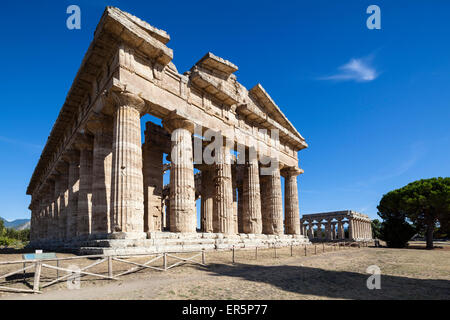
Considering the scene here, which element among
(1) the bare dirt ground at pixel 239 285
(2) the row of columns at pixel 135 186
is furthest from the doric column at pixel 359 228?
(1) the bare dirt ground at pixel 239 285

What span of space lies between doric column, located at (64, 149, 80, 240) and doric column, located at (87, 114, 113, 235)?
15.5 feet

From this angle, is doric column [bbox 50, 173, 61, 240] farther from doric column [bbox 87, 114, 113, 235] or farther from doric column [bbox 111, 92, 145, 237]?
Result: doric column [bbox 111, 92, 145, 237]

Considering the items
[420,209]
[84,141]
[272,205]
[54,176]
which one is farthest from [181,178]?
[420,209]

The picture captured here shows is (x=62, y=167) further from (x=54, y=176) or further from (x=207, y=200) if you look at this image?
(x=207, y=200)

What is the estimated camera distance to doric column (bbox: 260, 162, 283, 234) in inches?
1016

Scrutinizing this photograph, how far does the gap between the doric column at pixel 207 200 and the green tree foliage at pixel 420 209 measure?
24.4 m

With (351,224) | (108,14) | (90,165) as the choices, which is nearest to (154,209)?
(90,165)

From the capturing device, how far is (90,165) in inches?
772

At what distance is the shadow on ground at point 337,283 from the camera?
294 inches

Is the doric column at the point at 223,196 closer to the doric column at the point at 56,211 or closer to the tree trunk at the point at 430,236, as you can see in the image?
the doric column at the point at 56,211

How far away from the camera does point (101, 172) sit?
54.5 feet

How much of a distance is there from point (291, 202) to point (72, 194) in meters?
20.4

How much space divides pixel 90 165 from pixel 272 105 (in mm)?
16327
